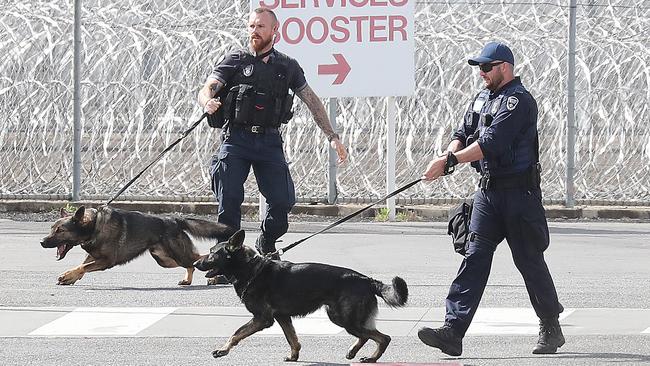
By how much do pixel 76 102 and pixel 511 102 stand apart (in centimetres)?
858

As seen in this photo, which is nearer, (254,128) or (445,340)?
(445,340)

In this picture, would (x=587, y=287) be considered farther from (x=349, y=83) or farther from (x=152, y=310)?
(x=349, y=83)

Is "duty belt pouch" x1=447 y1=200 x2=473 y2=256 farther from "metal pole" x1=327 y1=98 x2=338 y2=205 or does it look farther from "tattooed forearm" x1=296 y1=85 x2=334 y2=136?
"metal pole" x1=327 y1=98 x2=338 y2=205

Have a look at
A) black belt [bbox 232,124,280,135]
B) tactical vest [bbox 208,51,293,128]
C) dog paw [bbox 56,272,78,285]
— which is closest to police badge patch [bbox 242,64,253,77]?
tactical vest [bbox 208,51,293,128]

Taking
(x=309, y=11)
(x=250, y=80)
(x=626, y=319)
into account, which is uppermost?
(x=309, y=11)

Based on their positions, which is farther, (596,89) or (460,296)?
(596,89)

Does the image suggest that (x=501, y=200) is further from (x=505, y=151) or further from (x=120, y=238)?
(x=120, y=238)

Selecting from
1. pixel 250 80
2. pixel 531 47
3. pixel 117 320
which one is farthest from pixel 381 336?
pixel 531 47

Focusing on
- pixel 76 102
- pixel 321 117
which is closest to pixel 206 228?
pixel 321 117

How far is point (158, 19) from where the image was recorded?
1570 cm

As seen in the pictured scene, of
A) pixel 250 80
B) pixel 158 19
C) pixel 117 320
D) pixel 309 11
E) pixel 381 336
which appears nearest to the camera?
pixel 381 336

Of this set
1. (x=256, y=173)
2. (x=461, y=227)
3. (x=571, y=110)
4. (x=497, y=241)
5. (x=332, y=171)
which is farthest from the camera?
(x=332, y=171)

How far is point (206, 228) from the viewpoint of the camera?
10.2m

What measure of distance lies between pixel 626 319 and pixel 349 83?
6270 millimetres
